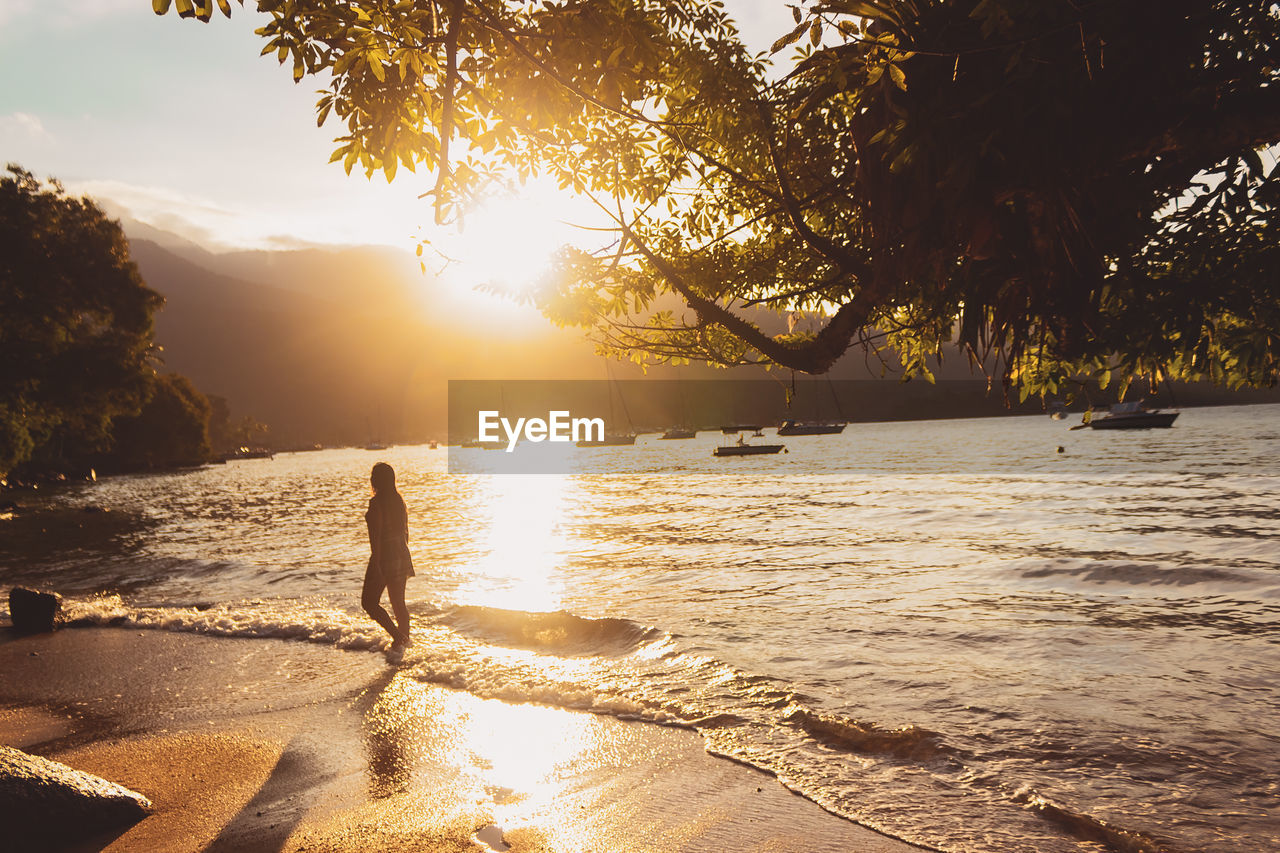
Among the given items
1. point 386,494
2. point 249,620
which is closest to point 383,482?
point 386,494

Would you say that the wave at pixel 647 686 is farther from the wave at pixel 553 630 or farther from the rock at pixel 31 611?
the rock at pixel 31 611

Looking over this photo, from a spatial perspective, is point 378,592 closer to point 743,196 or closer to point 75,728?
point 75,728

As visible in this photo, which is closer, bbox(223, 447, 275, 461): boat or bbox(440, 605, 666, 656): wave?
bbox(440, 605, 666, 656): wave

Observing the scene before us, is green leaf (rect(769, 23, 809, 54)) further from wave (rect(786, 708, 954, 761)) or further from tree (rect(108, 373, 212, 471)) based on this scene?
tree (rect(108, 373, 212, 471))

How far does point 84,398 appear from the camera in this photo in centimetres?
3503

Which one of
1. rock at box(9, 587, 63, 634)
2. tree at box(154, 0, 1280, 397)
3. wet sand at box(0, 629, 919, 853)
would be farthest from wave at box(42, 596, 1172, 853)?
tree at box(154, 0, 1280, 397)

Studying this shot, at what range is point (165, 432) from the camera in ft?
358

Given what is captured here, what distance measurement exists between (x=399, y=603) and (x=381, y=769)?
427 centimetres

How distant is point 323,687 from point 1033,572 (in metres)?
16.0

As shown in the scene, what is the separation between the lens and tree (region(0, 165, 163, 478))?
105 ft

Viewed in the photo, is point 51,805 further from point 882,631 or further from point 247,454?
point 247,454

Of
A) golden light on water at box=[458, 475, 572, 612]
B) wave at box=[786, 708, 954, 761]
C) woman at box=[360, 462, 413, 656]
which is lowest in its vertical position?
golden light on water at box=[458, 475, 572, 612]

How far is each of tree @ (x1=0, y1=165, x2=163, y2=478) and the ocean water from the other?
20.7 ft

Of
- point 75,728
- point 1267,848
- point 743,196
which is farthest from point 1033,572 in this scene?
point 75,728
